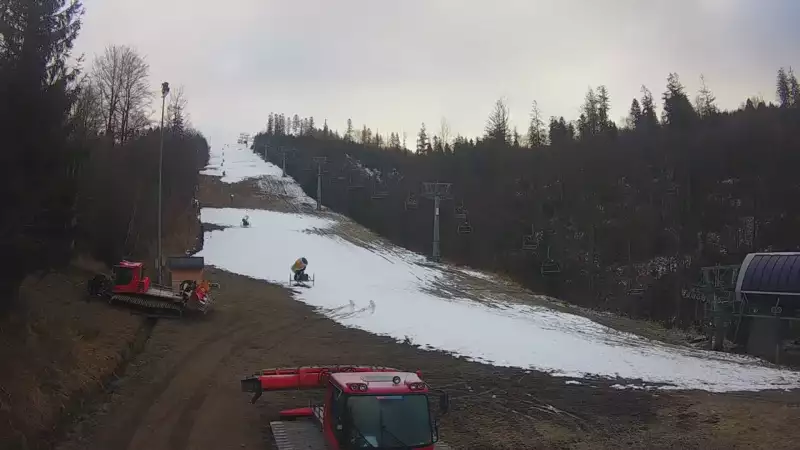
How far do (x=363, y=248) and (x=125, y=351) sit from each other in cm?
3756

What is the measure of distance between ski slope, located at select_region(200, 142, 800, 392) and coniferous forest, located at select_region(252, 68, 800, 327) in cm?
830

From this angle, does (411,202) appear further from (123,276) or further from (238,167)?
(238,167)

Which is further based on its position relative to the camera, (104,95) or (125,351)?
(104,95)

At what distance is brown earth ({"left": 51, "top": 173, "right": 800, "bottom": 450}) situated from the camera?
1300cm

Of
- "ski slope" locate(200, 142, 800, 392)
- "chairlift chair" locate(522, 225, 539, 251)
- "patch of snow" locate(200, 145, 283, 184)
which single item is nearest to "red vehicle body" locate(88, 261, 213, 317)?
"ski slope" locate(200, 142, 800, 392)

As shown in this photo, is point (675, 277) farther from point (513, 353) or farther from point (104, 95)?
point (104, 95)

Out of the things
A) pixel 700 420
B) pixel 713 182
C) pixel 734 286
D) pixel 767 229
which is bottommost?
pixel 700 420

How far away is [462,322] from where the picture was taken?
93.5 feet

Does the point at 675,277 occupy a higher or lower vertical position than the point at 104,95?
lower

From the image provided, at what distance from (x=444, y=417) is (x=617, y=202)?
2494 inches

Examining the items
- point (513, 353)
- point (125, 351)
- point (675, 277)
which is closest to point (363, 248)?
point (675, 277)

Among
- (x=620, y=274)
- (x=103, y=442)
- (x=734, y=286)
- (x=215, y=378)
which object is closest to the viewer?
(x=103, y=442)

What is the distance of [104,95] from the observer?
4003 cm

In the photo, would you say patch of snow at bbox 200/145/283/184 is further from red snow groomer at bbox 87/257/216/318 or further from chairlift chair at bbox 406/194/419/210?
red snow groomer at bbox 87/257/216/318
